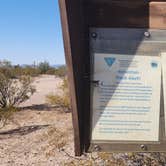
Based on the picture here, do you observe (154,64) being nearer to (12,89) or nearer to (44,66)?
(12,89)

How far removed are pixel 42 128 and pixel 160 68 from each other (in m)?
7.80

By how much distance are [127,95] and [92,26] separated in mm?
477

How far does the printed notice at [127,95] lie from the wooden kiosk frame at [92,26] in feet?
0.22

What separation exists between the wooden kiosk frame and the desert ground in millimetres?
2369

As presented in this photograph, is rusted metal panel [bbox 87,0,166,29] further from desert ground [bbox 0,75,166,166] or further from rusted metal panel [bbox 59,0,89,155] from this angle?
desert ground [bbox 0,75,166,166]

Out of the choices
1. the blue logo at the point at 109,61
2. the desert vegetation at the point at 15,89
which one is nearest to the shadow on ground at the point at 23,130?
the desert vegetation at the point at 15,89

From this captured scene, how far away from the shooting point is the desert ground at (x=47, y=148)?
4.93 meters

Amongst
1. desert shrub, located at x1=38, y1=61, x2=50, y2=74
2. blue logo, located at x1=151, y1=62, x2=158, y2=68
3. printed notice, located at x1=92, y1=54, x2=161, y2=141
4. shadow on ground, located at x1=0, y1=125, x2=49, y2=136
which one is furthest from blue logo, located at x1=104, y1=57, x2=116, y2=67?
desert shrub, located at x1=38, y1=61, x2=50, y2=74

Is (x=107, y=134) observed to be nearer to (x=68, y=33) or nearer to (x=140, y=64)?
(x=140, y=64)

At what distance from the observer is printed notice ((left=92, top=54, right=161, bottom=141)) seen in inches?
89.6

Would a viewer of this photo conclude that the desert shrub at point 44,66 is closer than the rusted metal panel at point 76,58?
No

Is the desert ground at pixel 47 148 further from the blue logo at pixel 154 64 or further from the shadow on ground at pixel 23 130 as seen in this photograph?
the blue logo at pixel 154 64

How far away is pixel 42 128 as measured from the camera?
986cm

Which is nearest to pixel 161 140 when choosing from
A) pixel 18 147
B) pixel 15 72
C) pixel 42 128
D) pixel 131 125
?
pixel 131 125
